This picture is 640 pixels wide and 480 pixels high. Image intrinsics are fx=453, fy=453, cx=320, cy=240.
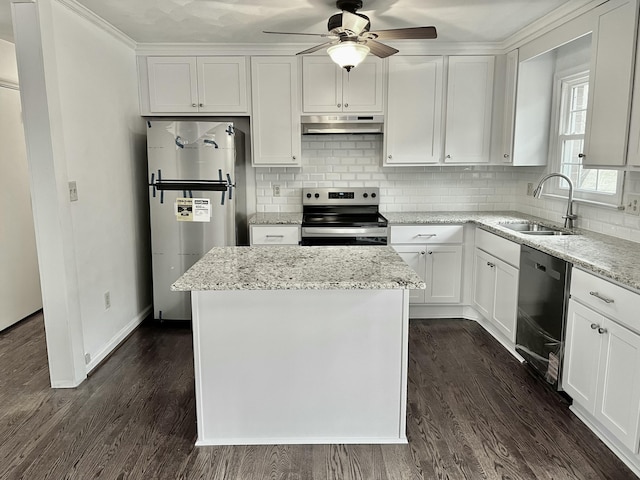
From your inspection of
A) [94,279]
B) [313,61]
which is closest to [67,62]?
[94,279]

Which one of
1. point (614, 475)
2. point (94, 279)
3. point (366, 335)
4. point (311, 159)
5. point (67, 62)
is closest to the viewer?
point (614, 475)

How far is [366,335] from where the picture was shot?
2.17 metres

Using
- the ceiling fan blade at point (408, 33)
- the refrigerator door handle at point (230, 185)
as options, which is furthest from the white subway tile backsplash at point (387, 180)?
the ceiling fan blade at point (408, 33)

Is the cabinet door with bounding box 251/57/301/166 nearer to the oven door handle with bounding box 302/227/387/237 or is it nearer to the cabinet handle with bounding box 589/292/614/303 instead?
the oven door handle with bounding box 302/227/387/237

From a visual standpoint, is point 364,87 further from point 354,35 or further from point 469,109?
point 354,35

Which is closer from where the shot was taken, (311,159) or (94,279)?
(94,279)

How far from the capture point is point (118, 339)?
11.4 ft

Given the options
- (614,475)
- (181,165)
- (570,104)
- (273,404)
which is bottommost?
(614,475)

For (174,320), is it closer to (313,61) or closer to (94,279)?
(94,279)

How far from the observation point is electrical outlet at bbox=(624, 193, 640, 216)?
284 cm

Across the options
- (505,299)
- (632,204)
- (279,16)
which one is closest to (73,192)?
(279,16)

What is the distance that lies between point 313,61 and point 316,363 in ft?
9.01

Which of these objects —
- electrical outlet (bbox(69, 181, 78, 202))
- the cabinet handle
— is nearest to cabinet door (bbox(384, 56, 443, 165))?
the cabinet handle

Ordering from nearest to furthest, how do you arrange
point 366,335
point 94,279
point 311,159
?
point 366,335, point 94,279, point 311,159
